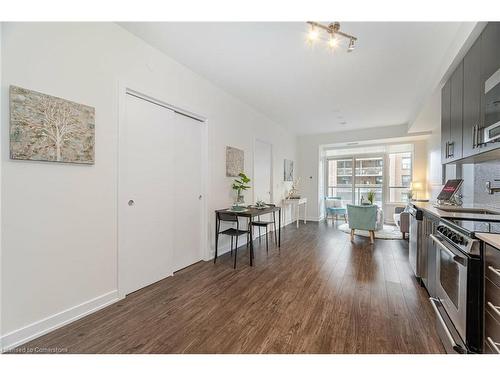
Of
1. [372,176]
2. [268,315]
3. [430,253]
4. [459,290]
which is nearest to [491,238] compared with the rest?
[459,290]

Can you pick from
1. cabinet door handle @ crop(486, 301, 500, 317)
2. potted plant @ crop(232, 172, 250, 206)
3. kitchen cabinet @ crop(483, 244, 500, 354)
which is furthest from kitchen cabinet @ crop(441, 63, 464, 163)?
potted plant @ crop(232, 172, 250, 206)

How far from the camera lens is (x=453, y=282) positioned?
4.88 feet

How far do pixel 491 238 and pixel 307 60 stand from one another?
2429mm

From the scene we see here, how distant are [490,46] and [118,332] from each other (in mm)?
3487

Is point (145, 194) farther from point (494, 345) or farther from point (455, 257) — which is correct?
point (494, 345)

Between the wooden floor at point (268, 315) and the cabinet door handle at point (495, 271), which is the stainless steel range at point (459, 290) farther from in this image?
the wooden floor at point (268, 315)

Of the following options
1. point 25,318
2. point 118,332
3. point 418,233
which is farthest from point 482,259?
point 25,318

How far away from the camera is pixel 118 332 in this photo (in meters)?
1.72

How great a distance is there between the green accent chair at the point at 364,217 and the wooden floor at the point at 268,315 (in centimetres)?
115

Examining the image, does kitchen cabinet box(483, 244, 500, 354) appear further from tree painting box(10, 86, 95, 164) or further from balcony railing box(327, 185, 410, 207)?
balcony railing box(327, 185, 410, 207)

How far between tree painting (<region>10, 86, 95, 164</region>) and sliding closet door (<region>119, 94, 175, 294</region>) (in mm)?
338

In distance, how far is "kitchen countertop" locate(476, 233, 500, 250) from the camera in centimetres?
108

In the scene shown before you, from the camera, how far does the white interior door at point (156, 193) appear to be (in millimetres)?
2295
